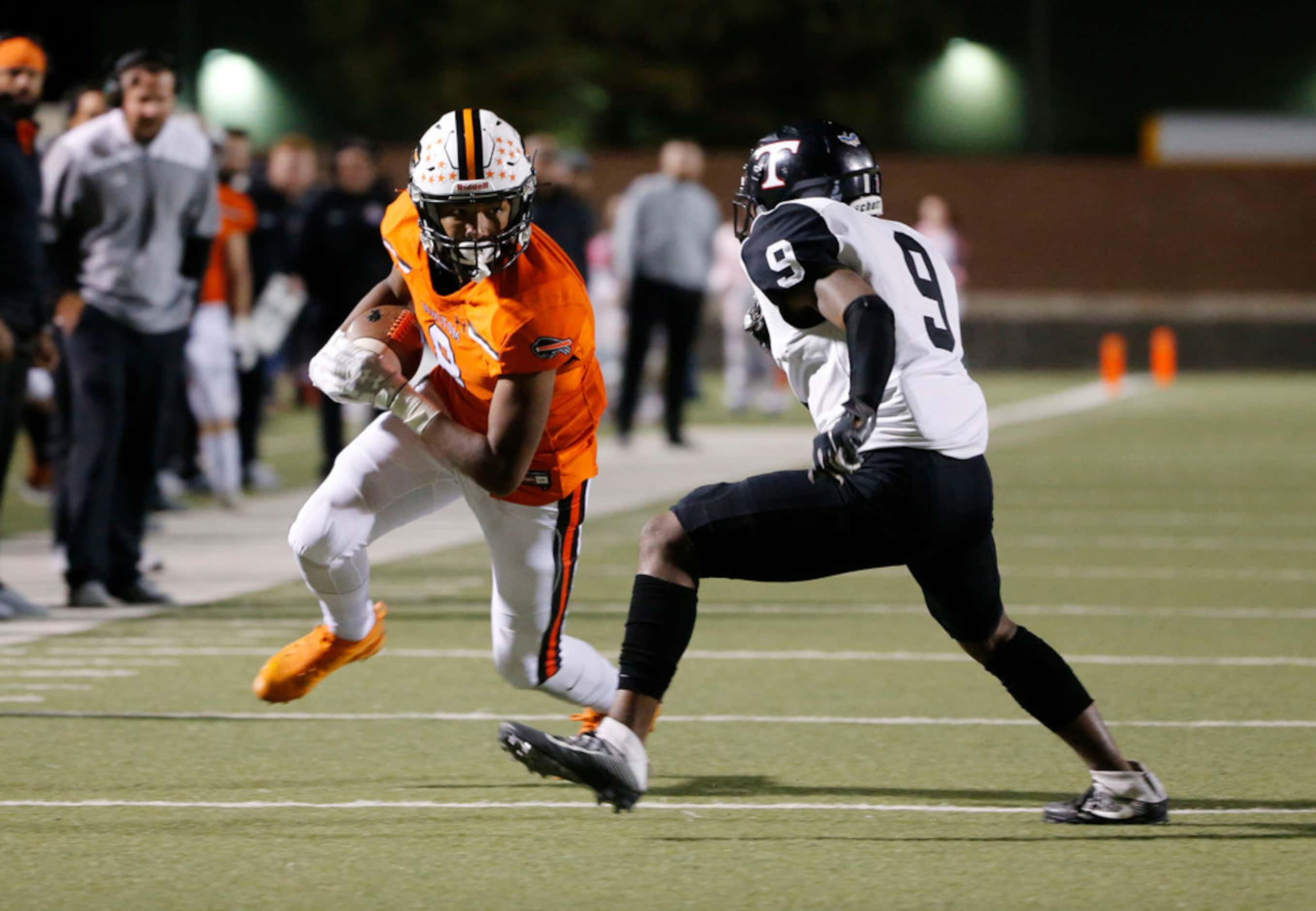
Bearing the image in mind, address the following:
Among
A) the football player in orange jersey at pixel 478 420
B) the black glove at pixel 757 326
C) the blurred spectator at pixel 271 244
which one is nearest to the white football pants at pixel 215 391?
the blurred spectator at pixel 271 244

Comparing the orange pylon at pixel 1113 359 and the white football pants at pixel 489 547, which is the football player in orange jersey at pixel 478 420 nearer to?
the white football pants at pixel 489 547

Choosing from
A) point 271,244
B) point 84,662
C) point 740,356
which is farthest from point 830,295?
point 740,356

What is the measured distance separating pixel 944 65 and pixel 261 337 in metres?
31.0

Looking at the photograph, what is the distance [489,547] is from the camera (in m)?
5.88

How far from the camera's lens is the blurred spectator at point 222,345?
12.5 m

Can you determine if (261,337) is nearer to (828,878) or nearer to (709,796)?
(709,796)

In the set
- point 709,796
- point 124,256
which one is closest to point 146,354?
point 124,256

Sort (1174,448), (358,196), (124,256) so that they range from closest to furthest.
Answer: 1. (124,256)
2. (358,196)
3. (1174,448)

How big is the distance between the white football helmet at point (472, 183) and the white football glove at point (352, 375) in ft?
0.99

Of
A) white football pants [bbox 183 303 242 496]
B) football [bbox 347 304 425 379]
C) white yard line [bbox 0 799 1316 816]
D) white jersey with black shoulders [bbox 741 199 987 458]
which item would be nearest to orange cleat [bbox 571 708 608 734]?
white yard line [bbox 0 799 1316 816]

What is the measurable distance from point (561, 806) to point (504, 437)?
0.92 m

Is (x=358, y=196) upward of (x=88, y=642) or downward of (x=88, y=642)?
upward

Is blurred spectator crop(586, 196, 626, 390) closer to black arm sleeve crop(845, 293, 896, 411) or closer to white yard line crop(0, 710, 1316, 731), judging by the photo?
white yard line crop(0, 710, 1316, 731)

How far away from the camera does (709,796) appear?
5.72 metres
